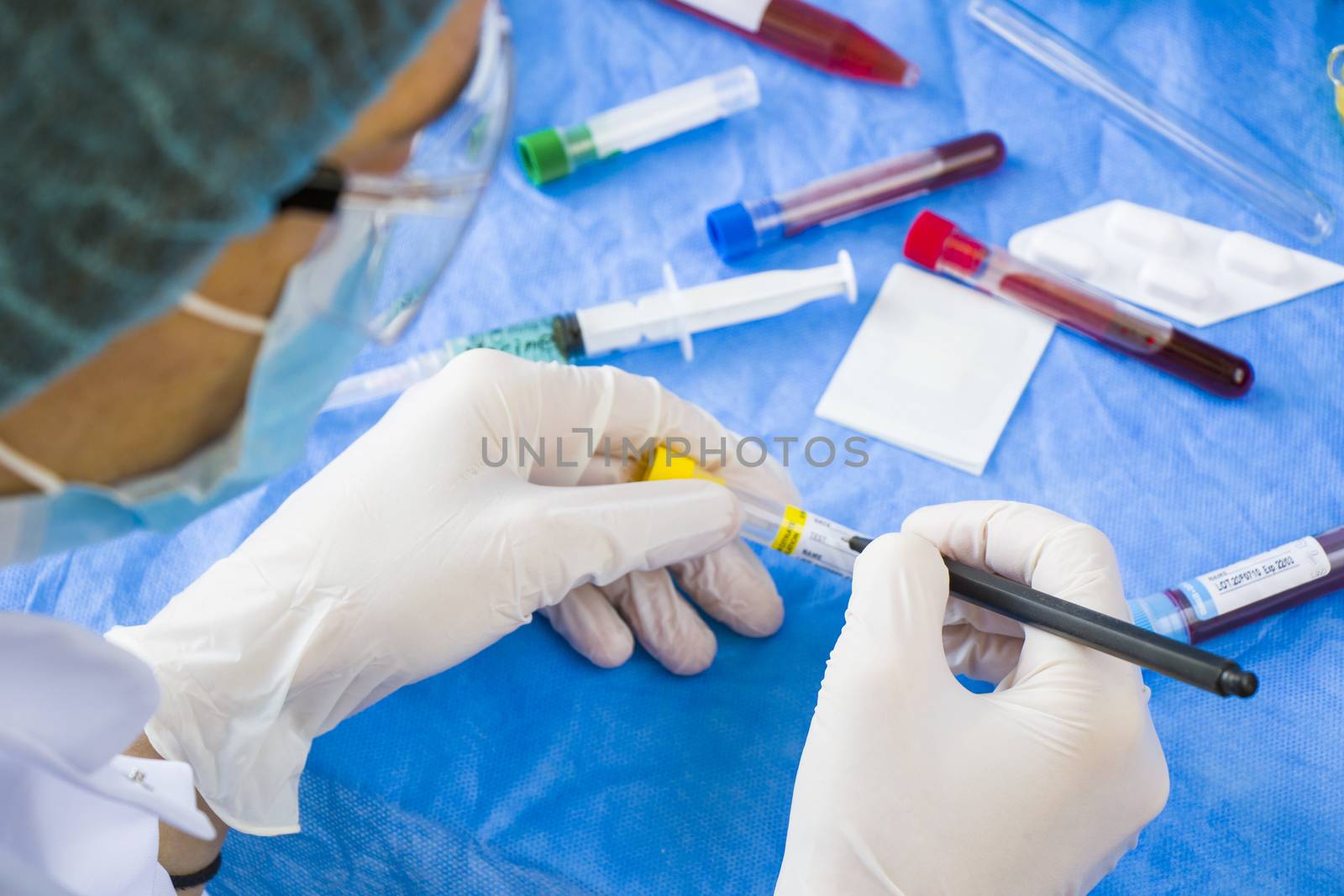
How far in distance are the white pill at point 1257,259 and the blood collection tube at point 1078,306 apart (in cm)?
14

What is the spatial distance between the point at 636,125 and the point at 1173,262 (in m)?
0.73

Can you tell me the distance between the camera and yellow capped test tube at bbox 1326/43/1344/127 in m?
1.44

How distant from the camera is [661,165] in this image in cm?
148

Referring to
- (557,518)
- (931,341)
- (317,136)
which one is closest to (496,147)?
(317,136)

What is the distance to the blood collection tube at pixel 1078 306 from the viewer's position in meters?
1.27

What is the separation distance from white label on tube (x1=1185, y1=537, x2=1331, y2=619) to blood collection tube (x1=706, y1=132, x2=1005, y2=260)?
2.02ft

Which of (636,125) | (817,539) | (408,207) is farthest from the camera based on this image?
(636,125)

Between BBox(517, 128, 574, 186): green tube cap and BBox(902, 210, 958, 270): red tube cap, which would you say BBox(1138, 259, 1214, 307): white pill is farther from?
BBox(517, 128, 574, 186): green tube cap

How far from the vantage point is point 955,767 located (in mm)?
916

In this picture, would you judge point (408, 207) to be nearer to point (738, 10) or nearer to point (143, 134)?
point (143, 134)

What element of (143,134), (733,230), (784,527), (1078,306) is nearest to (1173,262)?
(1078,306)

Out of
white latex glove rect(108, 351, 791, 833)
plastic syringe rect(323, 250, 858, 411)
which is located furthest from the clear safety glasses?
plastic syringe rect(323, 250, 858, 411)

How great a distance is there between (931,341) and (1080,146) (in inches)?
15.9

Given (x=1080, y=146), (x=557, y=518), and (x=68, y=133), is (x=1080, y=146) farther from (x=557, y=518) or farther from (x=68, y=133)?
(x=68, y=133)
